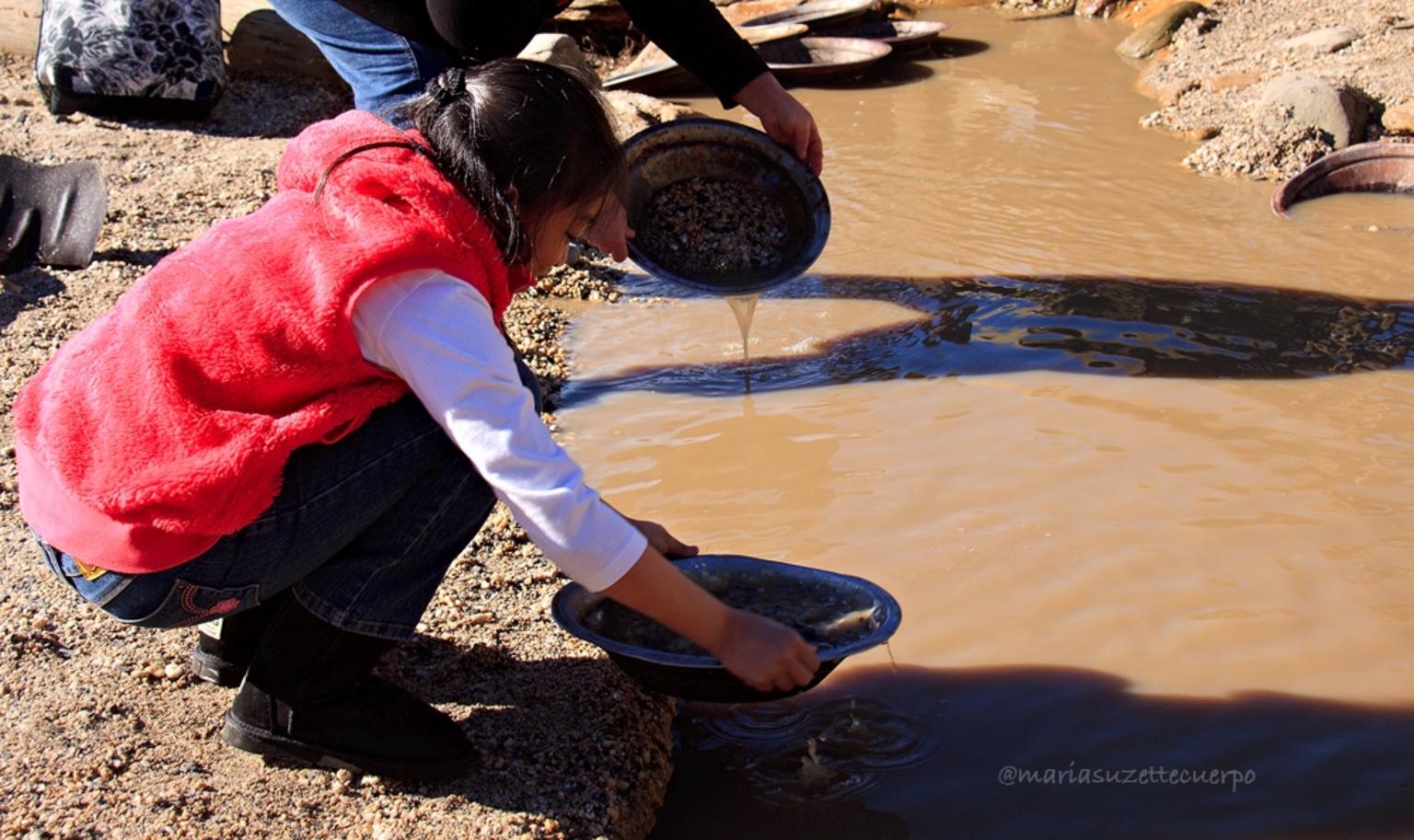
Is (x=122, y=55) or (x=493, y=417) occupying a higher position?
(x=493, y=417)

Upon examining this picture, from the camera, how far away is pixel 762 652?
1.90 m

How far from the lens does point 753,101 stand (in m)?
3.17

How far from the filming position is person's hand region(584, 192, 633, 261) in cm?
198

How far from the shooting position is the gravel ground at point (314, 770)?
79.4 inches

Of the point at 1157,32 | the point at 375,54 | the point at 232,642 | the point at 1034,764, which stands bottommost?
the point at 1034,764

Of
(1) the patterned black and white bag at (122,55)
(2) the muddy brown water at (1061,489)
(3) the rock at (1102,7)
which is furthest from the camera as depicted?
(3) the rock at (1102,7)

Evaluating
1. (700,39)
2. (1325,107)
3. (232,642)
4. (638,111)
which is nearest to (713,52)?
(700,39)

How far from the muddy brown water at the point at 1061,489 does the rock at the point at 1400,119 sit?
2.78 feet

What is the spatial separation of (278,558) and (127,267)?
2762mm

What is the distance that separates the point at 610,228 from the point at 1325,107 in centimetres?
485

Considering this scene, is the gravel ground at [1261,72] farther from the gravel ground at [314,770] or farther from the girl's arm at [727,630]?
the girl's arm at [727,630]

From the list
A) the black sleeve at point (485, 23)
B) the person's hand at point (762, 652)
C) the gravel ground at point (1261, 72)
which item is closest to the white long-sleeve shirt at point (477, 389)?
the person's hand at point (762, 652)

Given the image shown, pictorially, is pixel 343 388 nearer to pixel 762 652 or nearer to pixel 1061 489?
pixel 762 652

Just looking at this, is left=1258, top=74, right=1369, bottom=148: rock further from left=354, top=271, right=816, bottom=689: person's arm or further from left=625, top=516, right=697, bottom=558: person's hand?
left=354, top=271, right=816, bottom=689: person's arm
